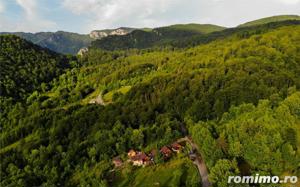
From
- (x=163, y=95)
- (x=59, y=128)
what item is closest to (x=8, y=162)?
(x=59, y=128)

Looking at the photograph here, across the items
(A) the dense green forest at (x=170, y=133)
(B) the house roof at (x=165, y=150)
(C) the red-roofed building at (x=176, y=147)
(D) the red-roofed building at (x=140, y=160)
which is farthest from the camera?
(C) the red-roofed building at (x=176, y=147)

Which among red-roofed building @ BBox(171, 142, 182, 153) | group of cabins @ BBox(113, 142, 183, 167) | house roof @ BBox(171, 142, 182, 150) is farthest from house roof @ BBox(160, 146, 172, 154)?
house roof @ BBox(171, 142, 182, 150)

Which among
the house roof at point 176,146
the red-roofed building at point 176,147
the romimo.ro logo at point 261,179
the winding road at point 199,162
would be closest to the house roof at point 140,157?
the red-roofed building at point 176,147

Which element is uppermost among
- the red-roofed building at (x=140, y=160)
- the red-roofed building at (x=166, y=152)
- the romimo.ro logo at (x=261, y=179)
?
the romimo.ro logo at (x=261, y=179)

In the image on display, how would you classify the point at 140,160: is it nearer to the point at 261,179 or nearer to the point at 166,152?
the point at 166,152

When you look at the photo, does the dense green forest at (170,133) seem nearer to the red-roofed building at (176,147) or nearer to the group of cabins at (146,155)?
the group of cabins at (146,155)

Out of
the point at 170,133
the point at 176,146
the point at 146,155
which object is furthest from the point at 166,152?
the point at 170,133

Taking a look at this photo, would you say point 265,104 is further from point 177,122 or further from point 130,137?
point 130,137
